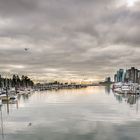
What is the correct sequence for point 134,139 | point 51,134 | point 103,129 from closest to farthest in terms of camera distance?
point 134,139 < point 51,134 < point 103,129

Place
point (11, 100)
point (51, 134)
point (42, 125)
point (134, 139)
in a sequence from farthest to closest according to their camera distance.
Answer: point (11, 100) → point (42, 125) → point (51, 134) → point (134, 139)

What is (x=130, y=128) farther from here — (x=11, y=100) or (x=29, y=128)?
(x=11, y=100)

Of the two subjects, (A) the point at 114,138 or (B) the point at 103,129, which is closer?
(A) the point at 114,138

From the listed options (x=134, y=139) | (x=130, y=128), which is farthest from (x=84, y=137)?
(x=130, y=128)

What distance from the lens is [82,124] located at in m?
61.3

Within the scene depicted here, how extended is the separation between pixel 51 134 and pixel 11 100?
10586cm

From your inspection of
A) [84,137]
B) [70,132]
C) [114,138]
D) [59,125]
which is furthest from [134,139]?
[59,125]

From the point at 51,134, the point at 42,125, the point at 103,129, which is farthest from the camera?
the point at 42,125

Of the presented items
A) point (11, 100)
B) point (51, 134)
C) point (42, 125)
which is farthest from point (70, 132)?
point (11, 100)

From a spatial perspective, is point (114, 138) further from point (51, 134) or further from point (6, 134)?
point (6, 134)

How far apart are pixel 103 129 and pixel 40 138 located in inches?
541

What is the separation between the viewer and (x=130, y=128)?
2224 inches

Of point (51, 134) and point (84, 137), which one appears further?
point (51, 134)

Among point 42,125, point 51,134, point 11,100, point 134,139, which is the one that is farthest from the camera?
point 11,100
